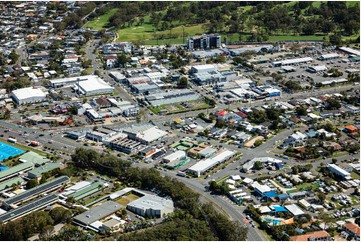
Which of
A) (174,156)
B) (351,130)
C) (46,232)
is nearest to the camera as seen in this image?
(46,232)

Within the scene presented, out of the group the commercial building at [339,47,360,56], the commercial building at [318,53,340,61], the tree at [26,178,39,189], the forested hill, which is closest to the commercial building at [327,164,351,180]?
the tree at [26,178,39,189]

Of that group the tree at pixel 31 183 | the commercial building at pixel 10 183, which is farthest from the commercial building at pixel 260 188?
the commercial building at pixel 10 183

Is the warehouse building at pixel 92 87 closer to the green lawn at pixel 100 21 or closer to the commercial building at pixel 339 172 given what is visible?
the commercial building at pixel 339 172

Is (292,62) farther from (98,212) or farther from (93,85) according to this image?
(98,212)

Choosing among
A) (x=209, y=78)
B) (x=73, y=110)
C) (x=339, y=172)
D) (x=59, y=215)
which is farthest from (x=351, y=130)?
(x=59, y=215)

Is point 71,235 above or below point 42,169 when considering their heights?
below

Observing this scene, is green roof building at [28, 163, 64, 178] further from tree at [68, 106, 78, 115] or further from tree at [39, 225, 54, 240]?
tree at [68, 106, 78, 115]
